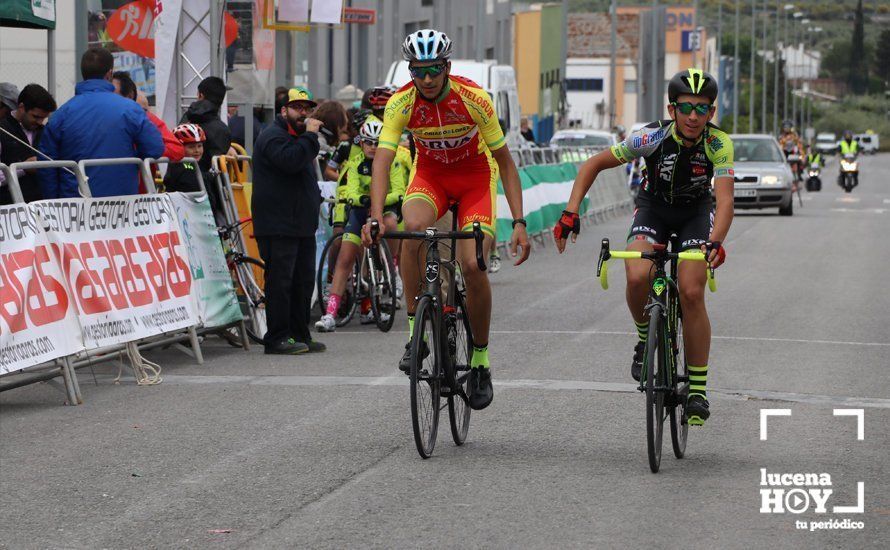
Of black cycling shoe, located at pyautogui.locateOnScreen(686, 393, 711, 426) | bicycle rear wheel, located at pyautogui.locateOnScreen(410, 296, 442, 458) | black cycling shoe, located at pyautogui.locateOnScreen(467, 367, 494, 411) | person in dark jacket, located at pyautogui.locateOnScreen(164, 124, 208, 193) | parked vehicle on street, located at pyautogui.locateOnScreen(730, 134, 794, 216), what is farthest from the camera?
parked vehicle on street, located at pyautogui.locateOnScreen(730, 134, 794, 216)

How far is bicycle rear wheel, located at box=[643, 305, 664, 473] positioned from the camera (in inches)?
283

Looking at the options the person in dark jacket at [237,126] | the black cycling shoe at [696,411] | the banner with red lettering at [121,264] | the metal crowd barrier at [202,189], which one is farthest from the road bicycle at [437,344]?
the person in dark jacket at [237,126]

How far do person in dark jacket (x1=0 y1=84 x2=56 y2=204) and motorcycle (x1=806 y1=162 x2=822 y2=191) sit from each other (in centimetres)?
4300

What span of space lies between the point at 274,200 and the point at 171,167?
101cm

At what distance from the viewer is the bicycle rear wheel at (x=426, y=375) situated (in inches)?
298

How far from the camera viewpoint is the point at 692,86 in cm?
780

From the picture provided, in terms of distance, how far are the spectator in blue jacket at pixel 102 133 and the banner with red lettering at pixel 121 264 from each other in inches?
17.5

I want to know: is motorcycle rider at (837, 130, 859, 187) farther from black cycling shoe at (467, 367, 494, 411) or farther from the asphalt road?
black cycling shoe at (467, 367, 494, 411)

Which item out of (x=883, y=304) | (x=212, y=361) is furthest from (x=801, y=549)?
(x=883, y=304)

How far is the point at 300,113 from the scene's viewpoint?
12.0m

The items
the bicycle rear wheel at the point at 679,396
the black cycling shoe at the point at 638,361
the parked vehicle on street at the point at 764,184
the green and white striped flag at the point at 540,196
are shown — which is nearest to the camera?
the bicycle rear wheel at the point at 679,396

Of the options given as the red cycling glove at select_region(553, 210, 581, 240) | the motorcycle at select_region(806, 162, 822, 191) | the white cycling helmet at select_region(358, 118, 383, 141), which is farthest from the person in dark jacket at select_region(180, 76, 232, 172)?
the motorcycle at select_region(806, 162, 822, 191)

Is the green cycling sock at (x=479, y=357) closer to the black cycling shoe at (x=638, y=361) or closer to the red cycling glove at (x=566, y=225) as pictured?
the black cycling shoe at (x=638, y=361)

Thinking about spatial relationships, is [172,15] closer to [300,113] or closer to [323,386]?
[300,113]
